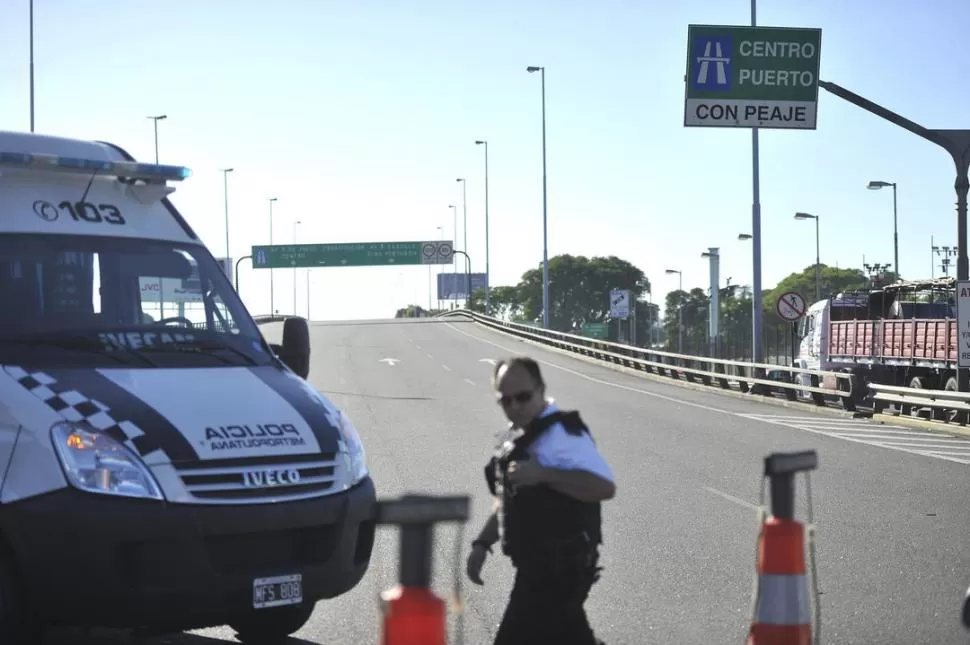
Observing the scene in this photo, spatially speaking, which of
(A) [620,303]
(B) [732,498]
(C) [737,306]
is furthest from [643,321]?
(B) [732,498]

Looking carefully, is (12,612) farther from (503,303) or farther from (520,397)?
(503,303)

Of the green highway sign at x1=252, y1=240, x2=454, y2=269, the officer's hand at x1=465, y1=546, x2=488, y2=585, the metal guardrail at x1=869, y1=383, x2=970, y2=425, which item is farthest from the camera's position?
the green highway sign at x1=252, y1=240, x2=454, y2=269

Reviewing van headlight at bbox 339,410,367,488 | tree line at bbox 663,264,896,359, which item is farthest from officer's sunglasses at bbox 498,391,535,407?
tree line at bbox 663,264,896,359

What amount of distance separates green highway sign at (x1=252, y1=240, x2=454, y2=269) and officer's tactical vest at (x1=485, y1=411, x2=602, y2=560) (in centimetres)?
9045

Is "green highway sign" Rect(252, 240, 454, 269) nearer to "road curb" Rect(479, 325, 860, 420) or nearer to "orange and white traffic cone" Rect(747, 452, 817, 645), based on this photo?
"road curb" Rect(479, 325, 860, 420)

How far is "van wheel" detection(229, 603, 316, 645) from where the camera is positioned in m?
6.82

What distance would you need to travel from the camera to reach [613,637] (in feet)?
24.2

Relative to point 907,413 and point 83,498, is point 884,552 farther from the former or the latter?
point 907,413

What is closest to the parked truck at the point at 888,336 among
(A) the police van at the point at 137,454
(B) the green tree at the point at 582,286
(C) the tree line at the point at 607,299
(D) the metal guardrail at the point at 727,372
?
(D) the metal guardrail at the point at 727,372

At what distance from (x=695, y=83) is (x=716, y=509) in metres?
15.0

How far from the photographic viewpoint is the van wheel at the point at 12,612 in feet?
19.3

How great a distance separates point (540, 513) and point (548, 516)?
0.03 m

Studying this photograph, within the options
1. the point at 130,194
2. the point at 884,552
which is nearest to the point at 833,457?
the point at 884,552

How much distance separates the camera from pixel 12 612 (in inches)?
232
